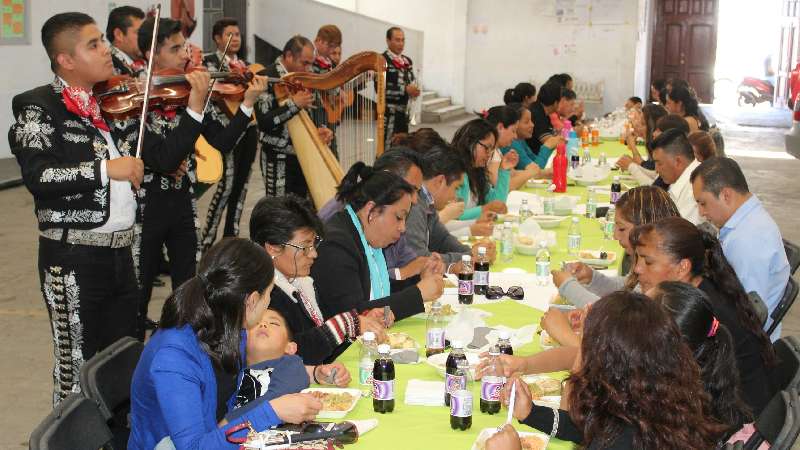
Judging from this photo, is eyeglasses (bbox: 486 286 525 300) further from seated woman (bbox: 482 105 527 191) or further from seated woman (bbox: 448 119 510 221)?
seated woman (bbox: 482 105 527 191)

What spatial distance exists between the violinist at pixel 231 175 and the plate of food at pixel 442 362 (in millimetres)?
3722

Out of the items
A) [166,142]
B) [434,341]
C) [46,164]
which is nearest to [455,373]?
[434,341]

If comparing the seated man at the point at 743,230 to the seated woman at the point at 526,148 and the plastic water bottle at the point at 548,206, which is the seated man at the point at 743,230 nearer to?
the plastic water bottle at the point at 548,206

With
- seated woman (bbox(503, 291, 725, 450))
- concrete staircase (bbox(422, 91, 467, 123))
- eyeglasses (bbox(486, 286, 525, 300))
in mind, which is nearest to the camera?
seated woman (bbox(503, 291, 725, 450))

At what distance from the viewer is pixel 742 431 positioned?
9.95 feet

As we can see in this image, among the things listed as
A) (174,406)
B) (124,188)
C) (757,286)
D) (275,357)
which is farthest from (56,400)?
(757,286)

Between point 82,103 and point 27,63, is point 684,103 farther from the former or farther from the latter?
point 82,103

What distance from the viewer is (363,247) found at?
160 inches

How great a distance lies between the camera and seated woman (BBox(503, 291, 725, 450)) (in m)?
2.33

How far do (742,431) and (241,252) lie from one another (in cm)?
159

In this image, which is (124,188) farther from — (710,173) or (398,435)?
(710,173)

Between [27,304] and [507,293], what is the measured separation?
3.50 metres

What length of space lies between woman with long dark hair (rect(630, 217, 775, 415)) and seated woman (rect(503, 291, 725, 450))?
0.94m

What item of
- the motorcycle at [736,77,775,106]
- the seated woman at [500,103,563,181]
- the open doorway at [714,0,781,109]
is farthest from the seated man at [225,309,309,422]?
the open doorway at [714,0,781,109]
